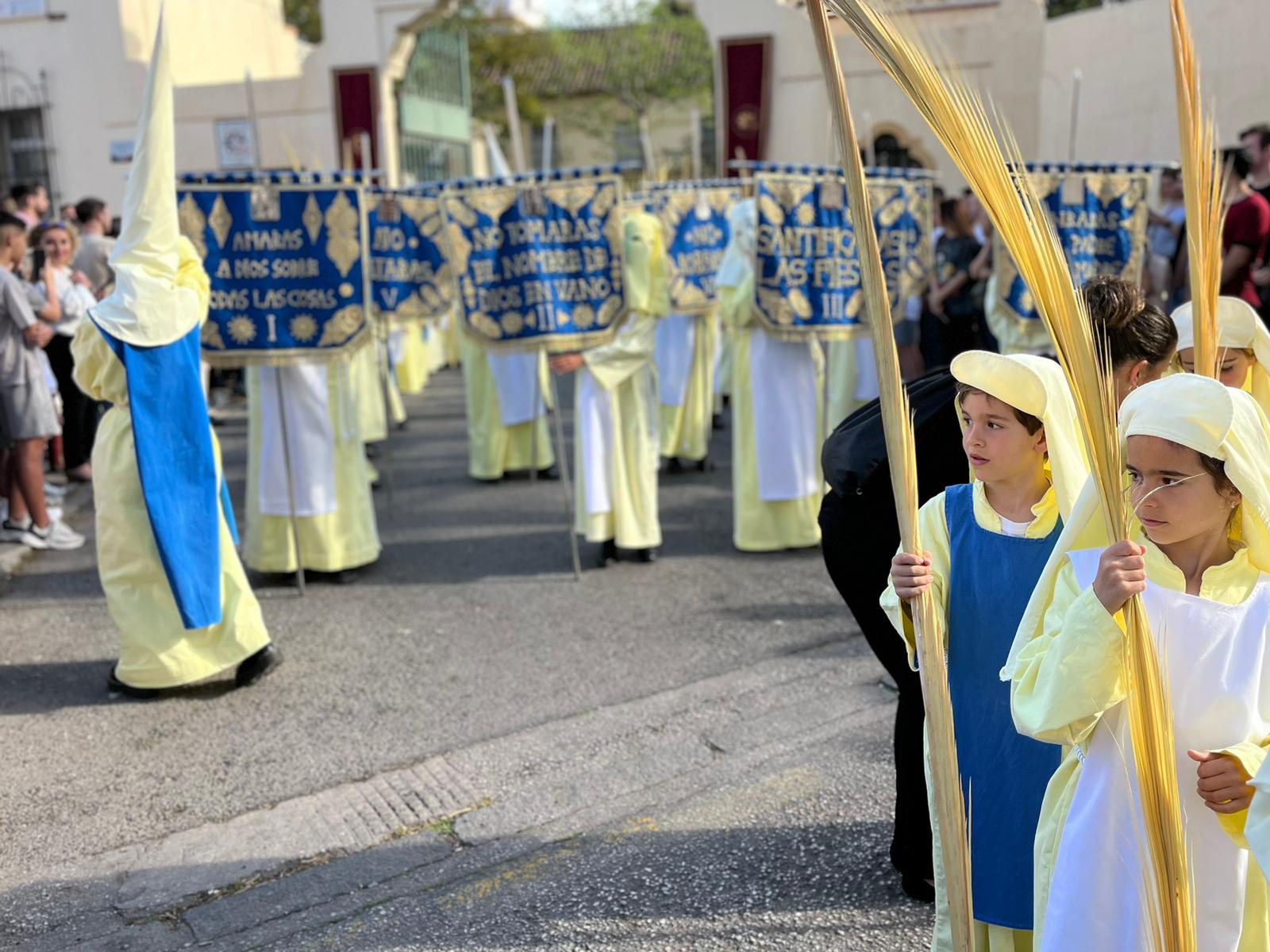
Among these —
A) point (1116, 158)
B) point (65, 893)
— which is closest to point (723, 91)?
point (1116, 158)

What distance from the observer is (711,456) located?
967cm

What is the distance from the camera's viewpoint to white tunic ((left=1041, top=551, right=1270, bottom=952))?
1983 mm

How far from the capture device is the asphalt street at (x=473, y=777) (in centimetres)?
321

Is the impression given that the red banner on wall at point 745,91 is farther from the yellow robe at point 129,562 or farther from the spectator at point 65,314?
the yellow robe at point 129,562

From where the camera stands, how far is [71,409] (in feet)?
28.2

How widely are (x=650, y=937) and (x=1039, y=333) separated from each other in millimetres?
4679

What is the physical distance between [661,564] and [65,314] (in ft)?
13.6

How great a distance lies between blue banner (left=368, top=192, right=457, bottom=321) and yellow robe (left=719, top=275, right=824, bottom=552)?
2043mm

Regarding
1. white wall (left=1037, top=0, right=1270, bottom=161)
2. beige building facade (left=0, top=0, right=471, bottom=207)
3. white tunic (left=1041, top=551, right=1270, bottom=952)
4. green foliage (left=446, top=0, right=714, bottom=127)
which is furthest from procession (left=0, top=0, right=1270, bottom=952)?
green foliage (left=446, top=0, right=714, bottom=127)

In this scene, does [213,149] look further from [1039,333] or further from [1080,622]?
[1080,622]

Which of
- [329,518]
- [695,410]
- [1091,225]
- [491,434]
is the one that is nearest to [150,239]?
[329,518]

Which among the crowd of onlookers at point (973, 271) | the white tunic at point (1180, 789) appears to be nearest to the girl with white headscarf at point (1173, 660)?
the white tunic at point (1180, 789)

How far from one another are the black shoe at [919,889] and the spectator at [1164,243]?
627 centimetres

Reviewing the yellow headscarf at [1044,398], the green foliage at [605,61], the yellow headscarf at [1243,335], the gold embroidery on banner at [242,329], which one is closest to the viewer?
the yellow headscarf at [1044,398]
